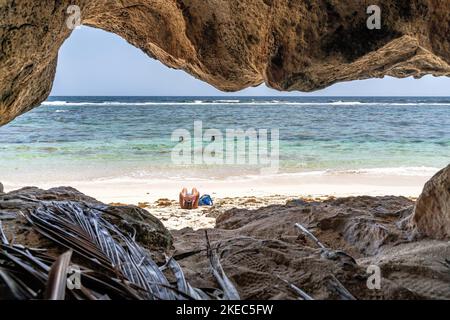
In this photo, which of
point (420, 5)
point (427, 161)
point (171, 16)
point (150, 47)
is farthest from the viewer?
point (427, 161)

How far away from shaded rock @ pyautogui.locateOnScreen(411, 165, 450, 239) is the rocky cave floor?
93mm

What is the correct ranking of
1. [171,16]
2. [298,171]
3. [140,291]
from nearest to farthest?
[140,291] < [171,16] < [298,171]

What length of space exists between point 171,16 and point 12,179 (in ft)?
29.9

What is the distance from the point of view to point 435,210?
2.82m

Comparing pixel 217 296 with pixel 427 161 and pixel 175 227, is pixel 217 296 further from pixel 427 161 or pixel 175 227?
pixel 427 161

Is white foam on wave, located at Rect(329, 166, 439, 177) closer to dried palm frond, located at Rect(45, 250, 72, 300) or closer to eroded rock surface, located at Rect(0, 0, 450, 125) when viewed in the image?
eroded rock surface, located at Rect(0, 0, 450, 125)

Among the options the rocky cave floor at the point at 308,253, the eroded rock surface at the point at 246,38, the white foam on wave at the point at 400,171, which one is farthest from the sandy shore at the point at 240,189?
the eroded rock surface at the point at 246,38

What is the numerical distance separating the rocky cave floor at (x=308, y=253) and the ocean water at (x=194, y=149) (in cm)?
707

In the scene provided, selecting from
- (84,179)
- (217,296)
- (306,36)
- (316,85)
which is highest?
(306,36)

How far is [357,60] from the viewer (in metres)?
2.94

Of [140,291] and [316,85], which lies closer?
[140,291]

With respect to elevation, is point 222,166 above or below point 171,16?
below

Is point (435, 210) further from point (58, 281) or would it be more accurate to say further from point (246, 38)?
point (58, 281)

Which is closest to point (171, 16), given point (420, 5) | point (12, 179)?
point (420, 5)
